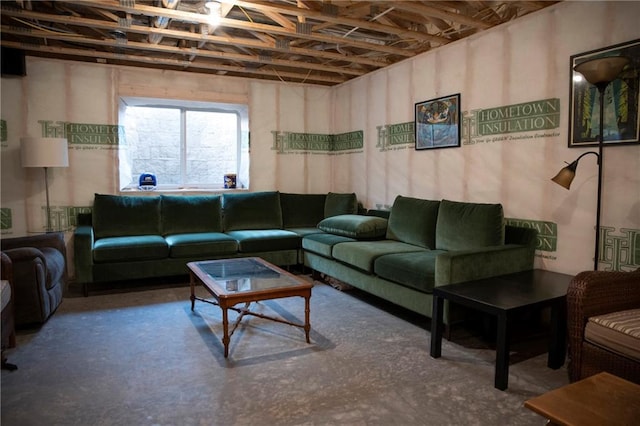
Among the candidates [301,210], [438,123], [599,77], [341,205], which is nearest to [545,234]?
[599,77]

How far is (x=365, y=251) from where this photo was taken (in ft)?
12.8

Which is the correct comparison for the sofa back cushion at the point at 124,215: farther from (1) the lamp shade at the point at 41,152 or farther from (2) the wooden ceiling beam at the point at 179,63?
(2) the wooden ceiling beam at the point at 179,63

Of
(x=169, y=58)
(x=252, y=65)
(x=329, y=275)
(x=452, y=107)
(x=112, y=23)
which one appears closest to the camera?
(x=112, y=23)

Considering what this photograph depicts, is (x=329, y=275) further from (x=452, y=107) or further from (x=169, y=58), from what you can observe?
(x=169, y=58)

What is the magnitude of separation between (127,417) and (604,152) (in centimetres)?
335

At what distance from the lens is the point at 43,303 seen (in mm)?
3301

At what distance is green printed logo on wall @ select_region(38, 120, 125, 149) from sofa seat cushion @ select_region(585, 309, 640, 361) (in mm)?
4873

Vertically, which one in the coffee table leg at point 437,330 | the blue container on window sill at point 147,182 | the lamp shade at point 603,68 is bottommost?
the coffee table leg at point 437,330

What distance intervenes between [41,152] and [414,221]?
3.69m

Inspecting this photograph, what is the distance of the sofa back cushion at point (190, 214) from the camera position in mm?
4973

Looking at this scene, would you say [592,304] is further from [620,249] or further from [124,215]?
[124,215]

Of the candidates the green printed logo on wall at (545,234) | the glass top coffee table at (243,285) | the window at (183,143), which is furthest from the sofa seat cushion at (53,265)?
the green printed logo on wall at (545,234)

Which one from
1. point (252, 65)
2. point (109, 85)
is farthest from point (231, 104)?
point (109, 85)

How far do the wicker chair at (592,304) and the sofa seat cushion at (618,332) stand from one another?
0.12 feet
